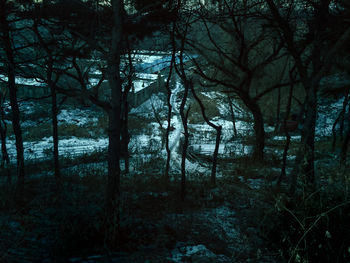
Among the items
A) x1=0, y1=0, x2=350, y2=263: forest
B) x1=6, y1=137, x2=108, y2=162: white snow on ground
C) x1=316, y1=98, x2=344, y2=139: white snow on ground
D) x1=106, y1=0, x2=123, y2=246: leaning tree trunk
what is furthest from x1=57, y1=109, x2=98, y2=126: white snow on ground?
x1=106, y1=0, x2=123, y2=246: leaning tree trunk

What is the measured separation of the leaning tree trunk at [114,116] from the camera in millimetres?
5766

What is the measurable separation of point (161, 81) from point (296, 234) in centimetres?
3994

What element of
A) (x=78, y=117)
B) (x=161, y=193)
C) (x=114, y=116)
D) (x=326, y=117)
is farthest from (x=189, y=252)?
(x=326, y=117)

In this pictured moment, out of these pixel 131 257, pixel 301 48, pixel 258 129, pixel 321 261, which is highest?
pixel 301 48

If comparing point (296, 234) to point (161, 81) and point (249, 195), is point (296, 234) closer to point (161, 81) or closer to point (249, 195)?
point (249, 195)

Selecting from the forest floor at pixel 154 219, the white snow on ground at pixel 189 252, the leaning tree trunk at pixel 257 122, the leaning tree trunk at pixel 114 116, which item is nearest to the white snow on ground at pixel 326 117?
the leaning tree trunk at pixel 257 122

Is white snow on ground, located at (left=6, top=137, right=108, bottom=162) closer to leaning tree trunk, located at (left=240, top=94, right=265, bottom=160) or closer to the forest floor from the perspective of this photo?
the forest floor

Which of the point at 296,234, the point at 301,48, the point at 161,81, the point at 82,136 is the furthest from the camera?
the point at 161,81

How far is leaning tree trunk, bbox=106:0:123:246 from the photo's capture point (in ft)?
18.9

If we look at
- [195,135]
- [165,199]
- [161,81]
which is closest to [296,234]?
[165,199]

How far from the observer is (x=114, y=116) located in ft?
19.7

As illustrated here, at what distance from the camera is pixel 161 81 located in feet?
138

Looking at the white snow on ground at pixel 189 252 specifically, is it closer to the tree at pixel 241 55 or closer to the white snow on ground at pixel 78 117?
the tree at pixel 241 55

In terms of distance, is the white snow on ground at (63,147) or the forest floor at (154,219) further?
the white snow on ground at (63,147)
